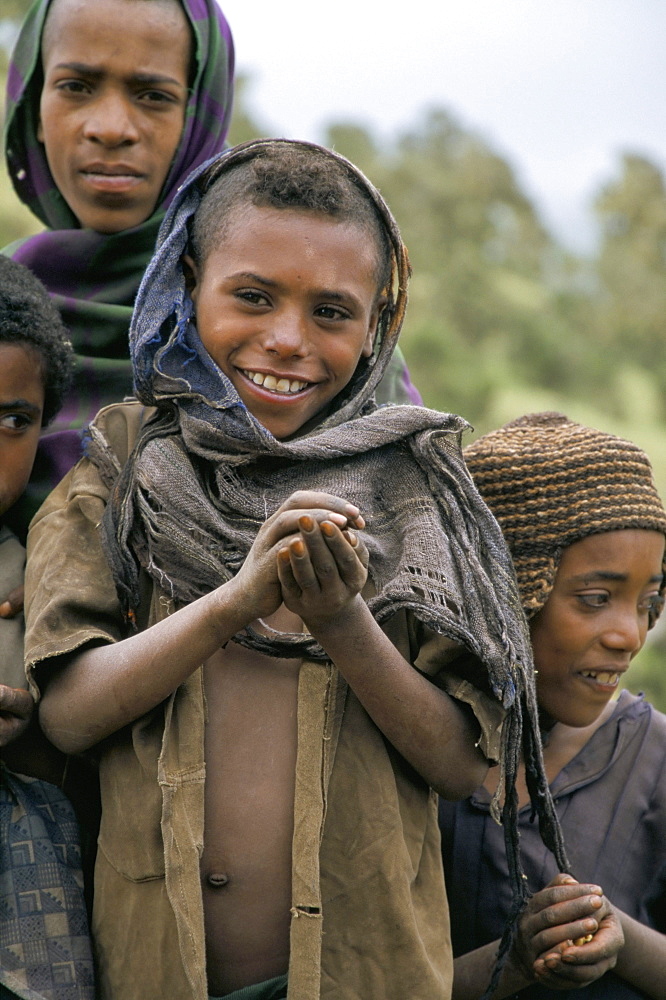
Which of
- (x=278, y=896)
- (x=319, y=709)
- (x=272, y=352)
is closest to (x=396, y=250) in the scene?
(x=272, y=352)

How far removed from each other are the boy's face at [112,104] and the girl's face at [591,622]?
1.32 m

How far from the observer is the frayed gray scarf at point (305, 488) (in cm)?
202

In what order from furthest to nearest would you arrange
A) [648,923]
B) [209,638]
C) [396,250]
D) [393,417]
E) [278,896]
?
[648,923] < [396,250] < [393,417] < [278,896] < [209,638]

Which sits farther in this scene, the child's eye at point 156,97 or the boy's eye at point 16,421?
the child's eye at point 156,97

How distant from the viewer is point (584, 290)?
1625cm

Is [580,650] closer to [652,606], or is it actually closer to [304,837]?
[652,606]

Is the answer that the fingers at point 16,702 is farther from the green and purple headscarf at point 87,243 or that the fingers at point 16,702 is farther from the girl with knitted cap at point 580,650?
the girl with knitted cap at point 580,650

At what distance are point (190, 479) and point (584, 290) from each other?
14.8 metres

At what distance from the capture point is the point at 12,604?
2221 millimetres

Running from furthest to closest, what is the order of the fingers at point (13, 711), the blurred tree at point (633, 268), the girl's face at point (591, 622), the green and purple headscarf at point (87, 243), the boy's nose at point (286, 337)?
the blurred tree at point (633, 268) < the green and purple headscarf at point (87, 243) < the girl's face at point (591, 622) < the boy's nose at point (286, 337) < the fingers at point (13, 711)

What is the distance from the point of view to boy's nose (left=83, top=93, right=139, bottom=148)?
2.80m

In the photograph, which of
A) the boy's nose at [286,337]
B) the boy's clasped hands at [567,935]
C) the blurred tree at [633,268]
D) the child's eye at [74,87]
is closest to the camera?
the boy's nose at [286,337]

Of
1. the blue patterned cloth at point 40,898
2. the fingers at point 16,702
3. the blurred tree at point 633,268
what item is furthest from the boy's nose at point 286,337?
the blurred tree at point 633,268

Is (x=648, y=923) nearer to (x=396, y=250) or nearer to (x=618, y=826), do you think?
(x=618, y=826)
